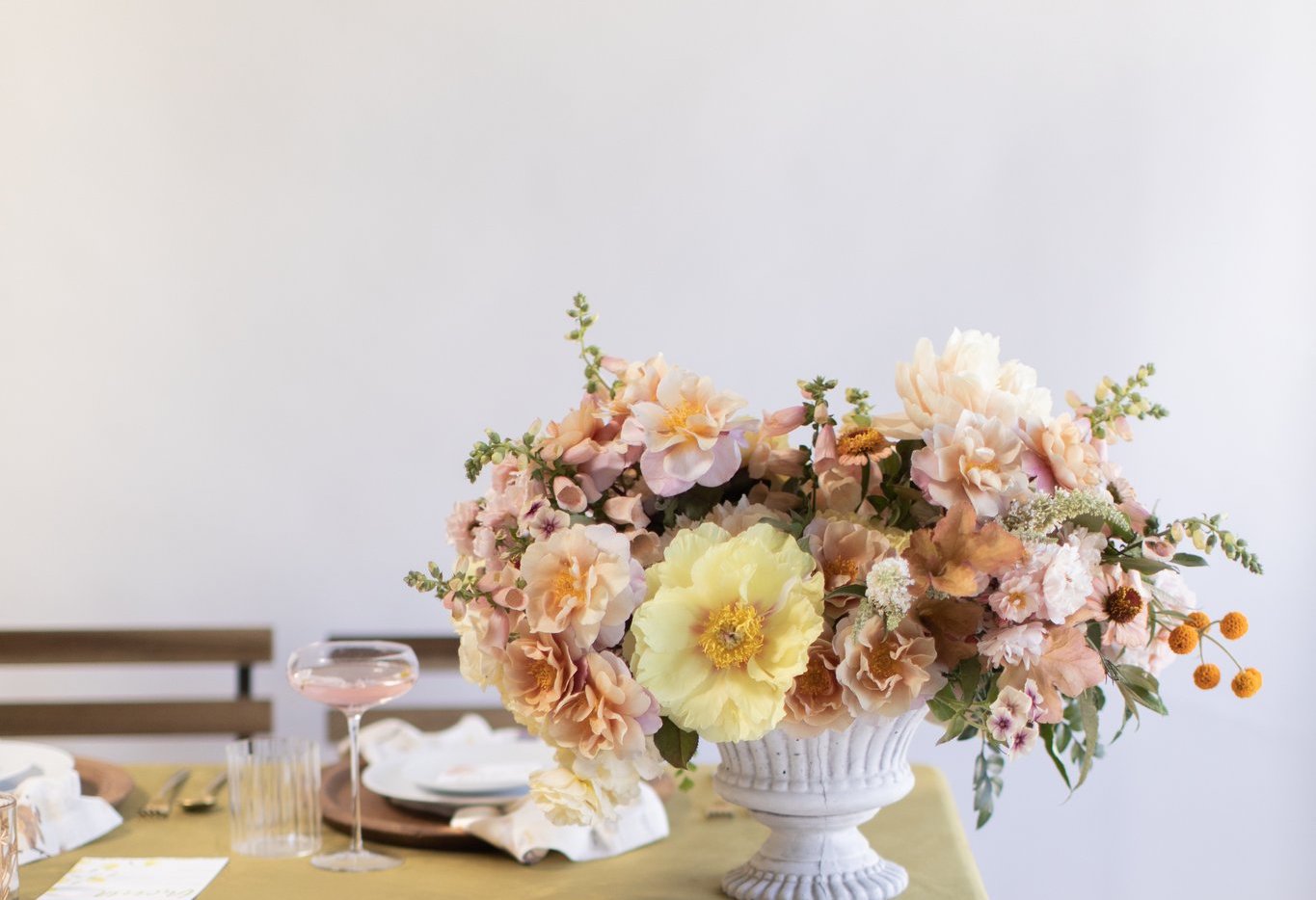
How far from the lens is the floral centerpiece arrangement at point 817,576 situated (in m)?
0.93

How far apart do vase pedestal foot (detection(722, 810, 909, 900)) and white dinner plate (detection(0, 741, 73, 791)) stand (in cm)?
75

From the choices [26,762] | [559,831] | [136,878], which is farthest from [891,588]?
[26,762]

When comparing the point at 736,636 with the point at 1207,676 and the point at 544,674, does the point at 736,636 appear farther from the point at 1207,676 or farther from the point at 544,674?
the point at 1207,676

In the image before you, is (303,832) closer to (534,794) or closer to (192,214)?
(534,794)

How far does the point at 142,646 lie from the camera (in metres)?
2.16

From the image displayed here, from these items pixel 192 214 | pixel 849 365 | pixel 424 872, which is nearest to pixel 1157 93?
pixel 849 365

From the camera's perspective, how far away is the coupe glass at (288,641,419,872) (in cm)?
126

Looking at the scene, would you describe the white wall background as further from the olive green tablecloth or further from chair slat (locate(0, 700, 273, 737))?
the olive green tablecloth

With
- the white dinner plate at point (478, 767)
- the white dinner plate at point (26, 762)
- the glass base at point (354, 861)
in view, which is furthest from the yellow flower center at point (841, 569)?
the white dinner plate at point (26, 762)

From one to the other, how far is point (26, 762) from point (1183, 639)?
1.15 metres

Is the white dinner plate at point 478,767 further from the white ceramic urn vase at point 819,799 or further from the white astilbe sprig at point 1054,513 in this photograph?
the white astilbe sprig at point 1054,513

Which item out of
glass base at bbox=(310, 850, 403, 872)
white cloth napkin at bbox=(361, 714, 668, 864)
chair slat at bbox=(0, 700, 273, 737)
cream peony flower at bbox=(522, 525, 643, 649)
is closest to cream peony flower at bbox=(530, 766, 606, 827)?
cream peony flower at bbox=(522, 525, 643, 649)

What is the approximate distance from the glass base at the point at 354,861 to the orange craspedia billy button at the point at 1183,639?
73cm

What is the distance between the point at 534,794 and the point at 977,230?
6.05 feet
